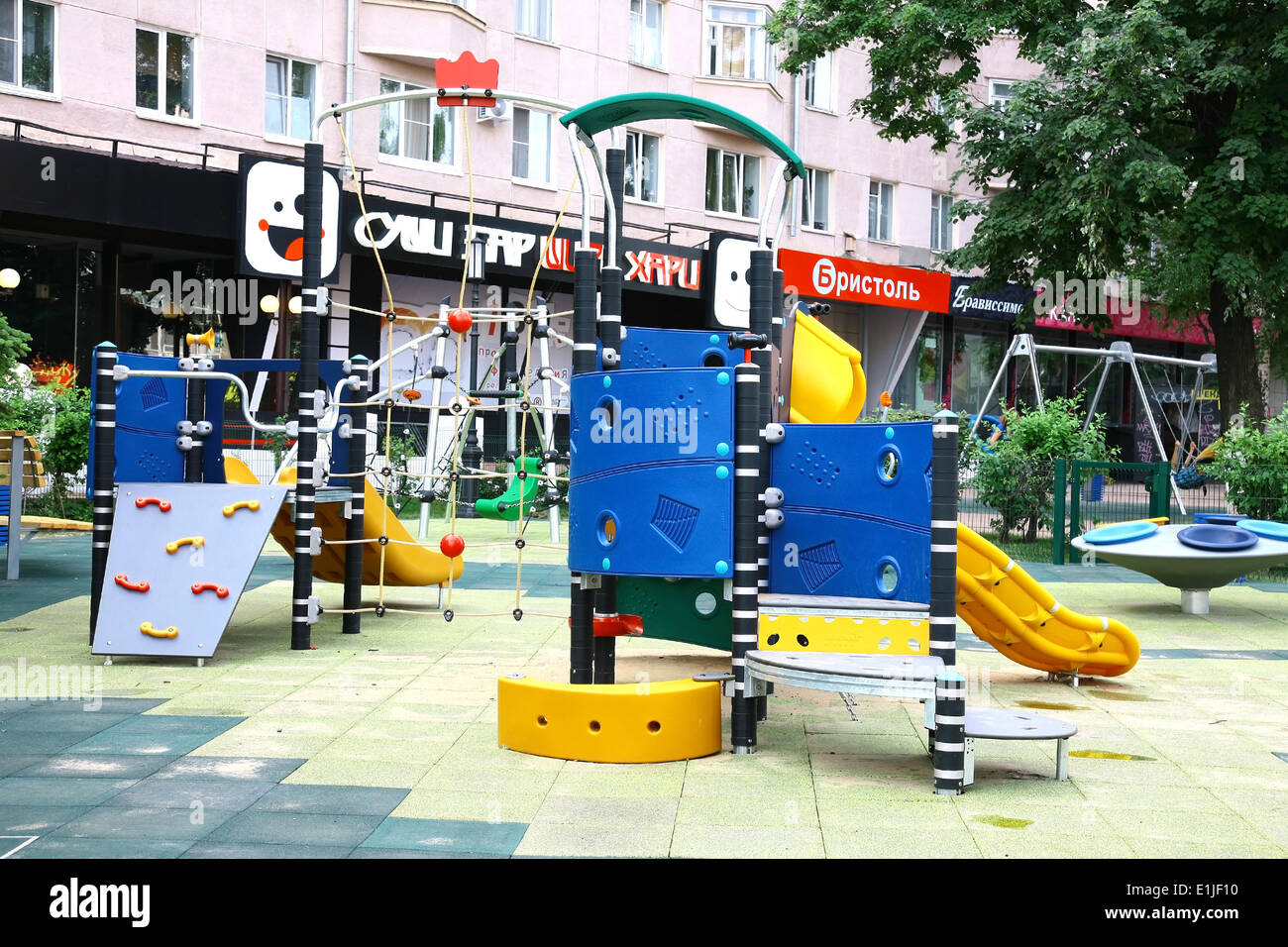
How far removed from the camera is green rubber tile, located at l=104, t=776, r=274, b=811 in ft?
17.8

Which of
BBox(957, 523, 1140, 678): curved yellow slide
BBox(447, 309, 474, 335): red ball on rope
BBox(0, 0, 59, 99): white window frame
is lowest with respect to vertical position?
BBox(957, 523, 1140, 678): curved yellow slide

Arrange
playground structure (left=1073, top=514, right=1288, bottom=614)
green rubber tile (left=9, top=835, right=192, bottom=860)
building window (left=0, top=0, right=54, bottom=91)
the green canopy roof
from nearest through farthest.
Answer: green rubber tile (left=9, top=835, right=192, bottom=860) → the green canopy roof → playground structure (left=1073, top=514, right=1288, bottom=614) → building window (left=0, top=0, right=54, bottom=91)

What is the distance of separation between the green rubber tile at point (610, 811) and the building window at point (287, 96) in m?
19.9

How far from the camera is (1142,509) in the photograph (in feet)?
63.0

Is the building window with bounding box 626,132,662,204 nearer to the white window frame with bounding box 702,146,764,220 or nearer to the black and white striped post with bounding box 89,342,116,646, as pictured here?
the white window frame with bounding box 702,146,764,220

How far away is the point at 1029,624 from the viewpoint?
8.98 meters

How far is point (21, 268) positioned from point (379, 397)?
14.0 metres

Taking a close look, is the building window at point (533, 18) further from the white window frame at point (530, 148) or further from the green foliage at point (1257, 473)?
the green foliage at point (1257, 473)

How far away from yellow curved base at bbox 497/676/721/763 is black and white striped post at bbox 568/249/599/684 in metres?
0.76

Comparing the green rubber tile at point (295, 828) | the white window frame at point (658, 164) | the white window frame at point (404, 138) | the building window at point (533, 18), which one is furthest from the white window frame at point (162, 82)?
the green rubber tile at point (295, 828)

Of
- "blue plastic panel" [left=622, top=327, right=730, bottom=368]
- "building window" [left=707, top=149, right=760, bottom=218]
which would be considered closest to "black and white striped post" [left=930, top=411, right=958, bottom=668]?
"blue plastic panel" [left=622, top=327, right=730, bottom=368]

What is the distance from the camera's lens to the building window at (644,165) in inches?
1172

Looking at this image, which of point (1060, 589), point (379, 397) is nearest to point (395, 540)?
point (379, 397)

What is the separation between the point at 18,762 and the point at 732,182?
27.4 meters
